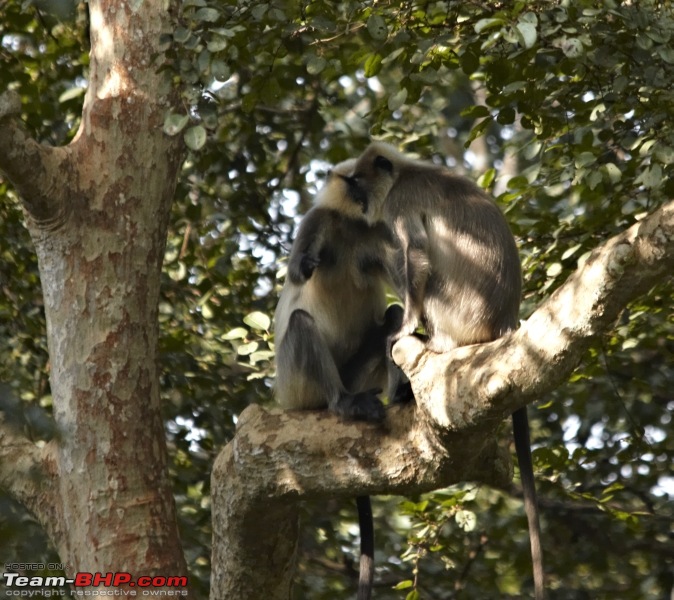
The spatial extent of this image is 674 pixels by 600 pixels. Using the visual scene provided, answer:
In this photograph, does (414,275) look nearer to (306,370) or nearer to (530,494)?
(306,370)

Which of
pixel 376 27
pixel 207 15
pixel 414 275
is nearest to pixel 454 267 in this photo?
pixel 414 275

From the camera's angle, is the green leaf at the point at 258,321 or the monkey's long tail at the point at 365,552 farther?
the green leaf at the point at 258,321

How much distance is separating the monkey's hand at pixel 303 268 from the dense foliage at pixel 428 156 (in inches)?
19.1

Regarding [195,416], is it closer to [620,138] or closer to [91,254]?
[91,254]

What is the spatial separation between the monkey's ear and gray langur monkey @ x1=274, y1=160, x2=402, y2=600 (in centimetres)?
13

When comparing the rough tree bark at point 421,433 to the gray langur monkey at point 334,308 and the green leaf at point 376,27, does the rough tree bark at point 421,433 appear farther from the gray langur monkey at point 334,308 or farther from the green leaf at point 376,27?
the green leaf at point 376,27

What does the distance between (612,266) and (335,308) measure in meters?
1.80

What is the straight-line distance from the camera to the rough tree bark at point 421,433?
226 cm

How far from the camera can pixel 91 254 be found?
342 centimetres

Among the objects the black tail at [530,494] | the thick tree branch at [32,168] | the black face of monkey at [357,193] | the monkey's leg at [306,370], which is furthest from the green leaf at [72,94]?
the black tail at [530,494]

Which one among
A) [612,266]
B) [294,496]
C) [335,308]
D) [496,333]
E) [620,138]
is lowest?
[294,496]

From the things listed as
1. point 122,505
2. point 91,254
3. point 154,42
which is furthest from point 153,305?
point 154,42

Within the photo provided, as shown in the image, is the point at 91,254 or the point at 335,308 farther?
the point at 335,308

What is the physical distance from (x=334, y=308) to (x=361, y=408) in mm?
720
